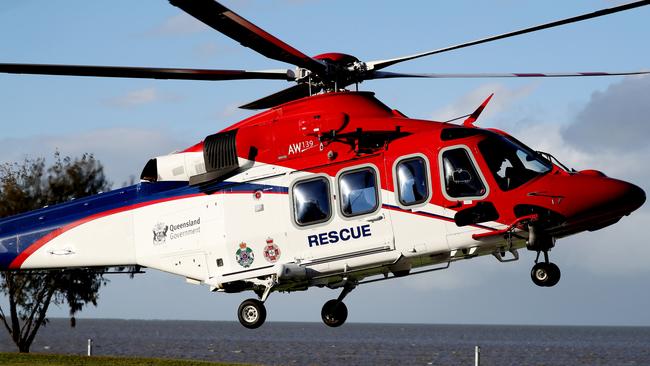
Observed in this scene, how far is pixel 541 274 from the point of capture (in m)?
14.1

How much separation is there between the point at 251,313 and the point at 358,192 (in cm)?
291

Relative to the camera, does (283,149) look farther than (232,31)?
Yes

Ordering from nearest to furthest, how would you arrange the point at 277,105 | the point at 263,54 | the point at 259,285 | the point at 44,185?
the point at 263,54, the point at 259,285, the point at 277,105, the point at 44,185

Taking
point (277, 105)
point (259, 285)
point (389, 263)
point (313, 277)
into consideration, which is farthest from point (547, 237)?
point (277, 105)

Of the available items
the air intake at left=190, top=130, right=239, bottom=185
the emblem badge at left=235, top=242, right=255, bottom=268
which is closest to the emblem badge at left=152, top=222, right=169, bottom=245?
the air intake at left=190, top=130, right=239, bottom=185

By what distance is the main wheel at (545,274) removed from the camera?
1406 cm

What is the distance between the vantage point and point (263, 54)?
48.5 ft

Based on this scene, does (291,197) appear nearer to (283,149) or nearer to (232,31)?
(283,149)

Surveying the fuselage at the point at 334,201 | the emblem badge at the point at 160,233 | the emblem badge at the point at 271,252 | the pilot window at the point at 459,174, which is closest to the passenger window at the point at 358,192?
the fuselage at the point at 334,201

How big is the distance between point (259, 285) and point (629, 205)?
20.2ft

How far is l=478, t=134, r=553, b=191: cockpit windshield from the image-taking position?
1421 cm

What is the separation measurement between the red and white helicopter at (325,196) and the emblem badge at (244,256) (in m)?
0.02

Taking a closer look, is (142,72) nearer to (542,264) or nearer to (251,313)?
(251,313)

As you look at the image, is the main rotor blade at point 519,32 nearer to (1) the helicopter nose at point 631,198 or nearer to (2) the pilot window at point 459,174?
(2) the pilot window at point 459,174
